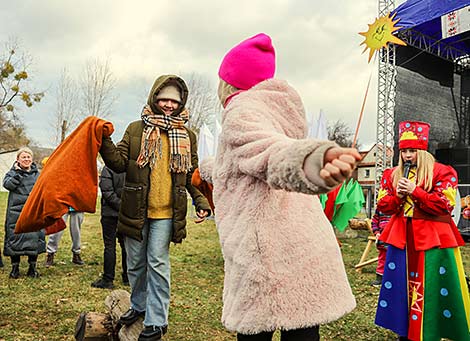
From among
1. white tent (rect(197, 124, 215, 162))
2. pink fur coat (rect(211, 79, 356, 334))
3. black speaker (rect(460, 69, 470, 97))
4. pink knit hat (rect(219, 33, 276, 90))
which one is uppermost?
black speaker (rect(460, 69, 470, 97))

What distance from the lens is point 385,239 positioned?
3.74 m

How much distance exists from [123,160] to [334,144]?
2.30 meters

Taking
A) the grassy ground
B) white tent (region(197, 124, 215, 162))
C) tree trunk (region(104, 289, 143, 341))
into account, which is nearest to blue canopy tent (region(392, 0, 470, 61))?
white tent (region(197, 124, 215, 162))

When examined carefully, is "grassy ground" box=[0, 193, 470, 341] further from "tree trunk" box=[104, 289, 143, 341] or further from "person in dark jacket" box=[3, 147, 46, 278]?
"tree trunk" box=[104, 289, 143, 341]

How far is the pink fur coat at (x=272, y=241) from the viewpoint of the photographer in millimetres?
1600

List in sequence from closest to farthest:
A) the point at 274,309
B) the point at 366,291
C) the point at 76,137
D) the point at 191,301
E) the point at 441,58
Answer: the point at 274,309, the point at 76,137, the point at 191,301, the point at 366,291, the point at 441,58

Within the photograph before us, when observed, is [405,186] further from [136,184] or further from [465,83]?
[465,83]

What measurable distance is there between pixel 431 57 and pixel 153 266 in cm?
1452

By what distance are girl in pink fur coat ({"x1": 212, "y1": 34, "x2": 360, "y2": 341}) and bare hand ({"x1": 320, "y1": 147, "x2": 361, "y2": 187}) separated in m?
0.29

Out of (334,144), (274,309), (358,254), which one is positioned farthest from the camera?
(358,254)

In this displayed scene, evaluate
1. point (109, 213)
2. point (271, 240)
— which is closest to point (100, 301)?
point (109, 213)

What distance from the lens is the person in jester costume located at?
3439mm

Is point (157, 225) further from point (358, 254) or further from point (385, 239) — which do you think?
point (358, 254)

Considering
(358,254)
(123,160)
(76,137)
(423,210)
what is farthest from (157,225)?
(358,254)
